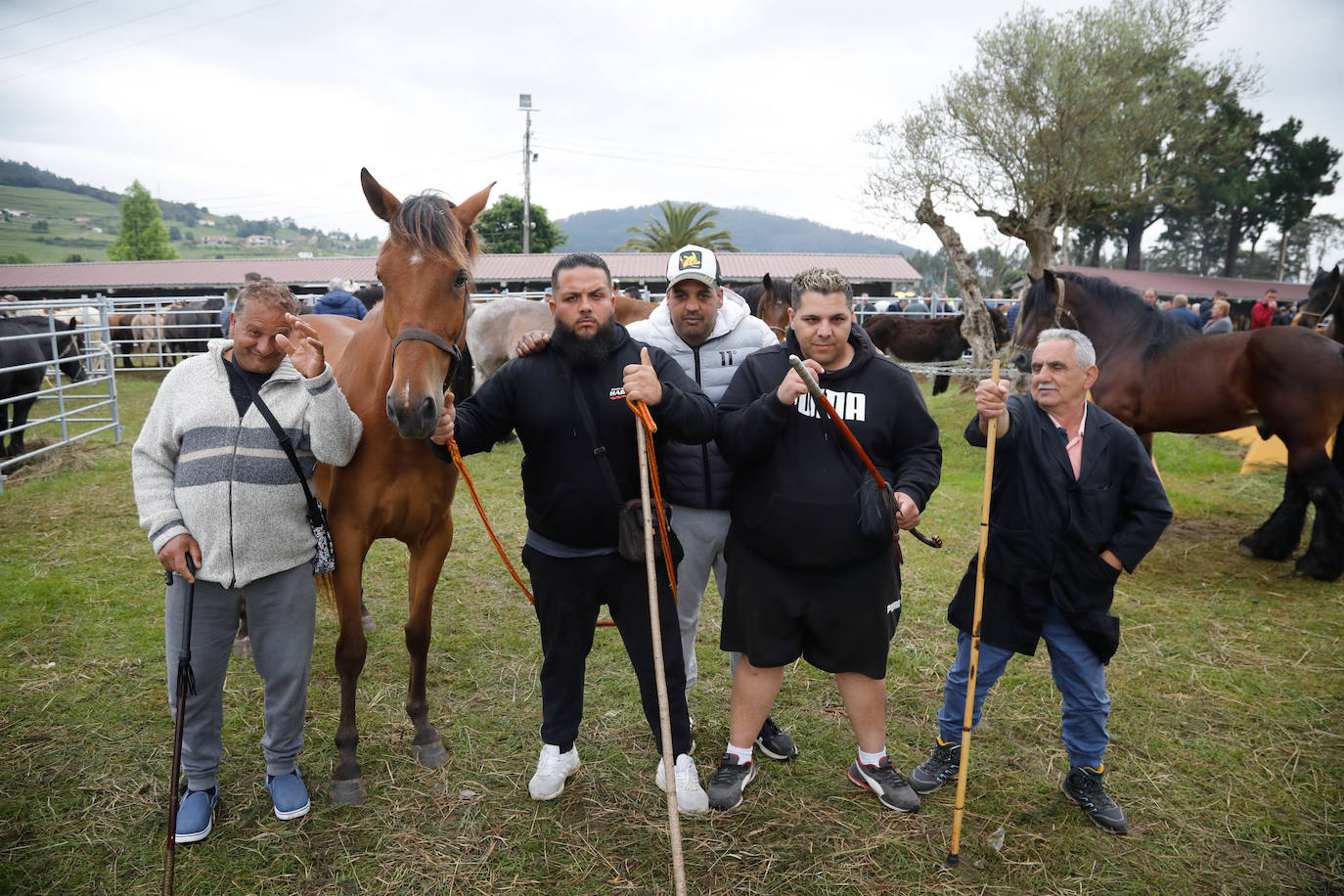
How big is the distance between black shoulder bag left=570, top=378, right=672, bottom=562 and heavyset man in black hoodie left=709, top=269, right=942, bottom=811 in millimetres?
420

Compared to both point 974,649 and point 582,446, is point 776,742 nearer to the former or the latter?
point 974,649

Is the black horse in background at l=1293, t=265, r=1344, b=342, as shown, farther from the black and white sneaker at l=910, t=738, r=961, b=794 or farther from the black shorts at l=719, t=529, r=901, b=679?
the black shorts at l=719, t=529, r=901, b=679

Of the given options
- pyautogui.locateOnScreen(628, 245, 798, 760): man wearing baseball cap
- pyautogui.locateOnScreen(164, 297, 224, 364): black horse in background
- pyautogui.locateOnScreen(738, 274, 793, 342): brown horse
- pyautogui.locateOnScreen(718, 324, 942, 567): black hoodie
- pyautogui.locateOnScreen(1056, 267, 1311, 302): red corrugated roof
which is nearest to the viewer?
pyautogui.locateOnScreen(718, 324, 942, 567): black hoodie

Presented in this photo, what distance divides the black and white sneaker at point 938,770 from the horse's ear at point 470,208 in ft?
9.68

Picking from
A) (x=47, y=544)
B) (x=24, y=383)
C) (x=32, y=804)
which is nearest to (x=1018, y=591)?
(x=32, y=804)

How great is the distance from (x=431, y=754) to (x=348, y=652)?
622mm

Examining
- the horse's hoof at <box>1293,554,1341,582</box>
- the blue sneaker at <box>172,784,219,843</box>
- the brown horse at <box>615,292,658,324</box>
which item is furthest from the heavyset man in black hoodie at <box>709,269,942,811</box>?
the brown horse at <box>615,292,658,324</box>

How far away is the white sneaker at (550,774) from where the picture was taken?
9.97 feet

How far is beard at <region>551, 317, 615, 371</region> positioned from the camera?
2.75m

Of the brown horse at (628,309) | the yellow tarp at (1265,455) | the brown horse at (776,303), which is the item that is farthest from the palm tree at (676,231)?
the brown horse at (776,303)

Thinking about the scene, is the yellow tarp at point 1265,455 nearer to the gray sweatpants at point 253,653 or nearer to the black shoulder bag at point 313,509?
the black shoulder bag at point 313,509

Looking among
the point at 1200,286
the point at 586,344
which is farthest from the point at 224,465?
the point at 1200,286

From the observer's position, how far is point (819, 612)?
2793 mm

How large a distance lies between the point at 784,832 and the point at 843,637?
0.82 meters
